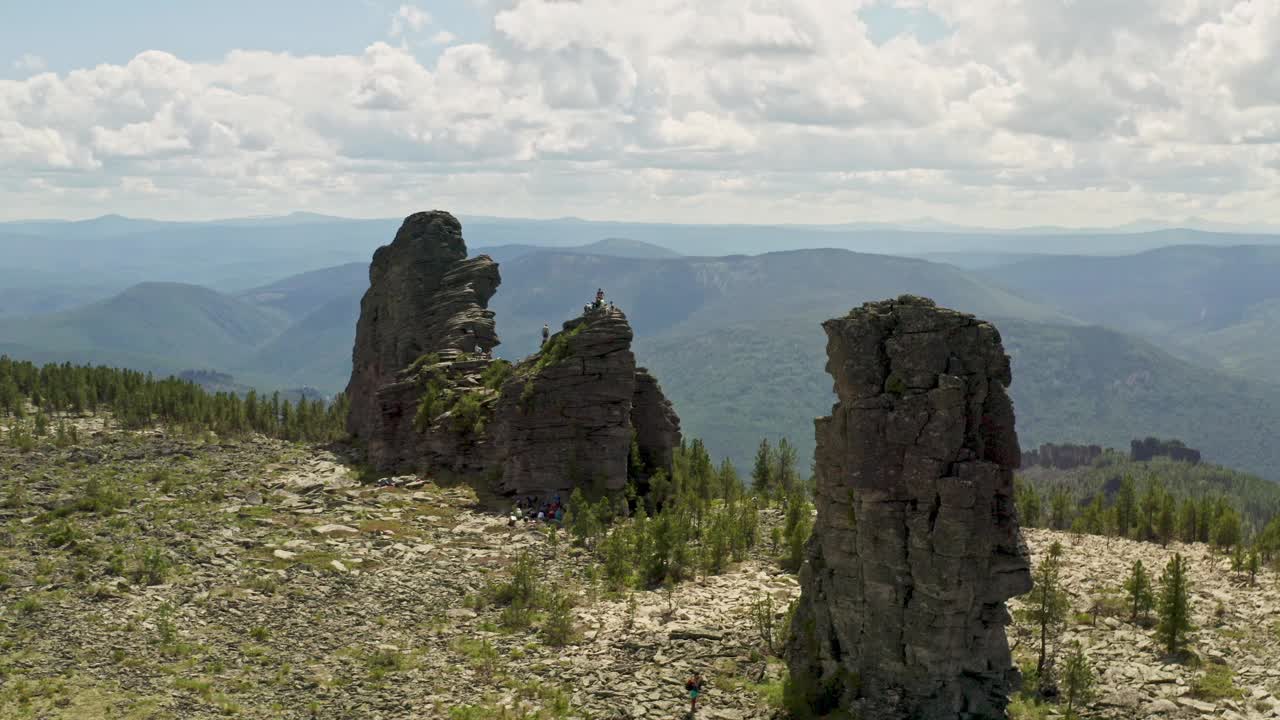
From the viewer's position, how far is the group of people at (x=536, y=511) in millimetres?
76062

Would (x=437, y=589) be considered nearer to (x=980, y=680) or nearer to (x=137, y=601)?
(x=137, y=601)

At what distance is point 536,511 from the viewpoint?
3054 inches

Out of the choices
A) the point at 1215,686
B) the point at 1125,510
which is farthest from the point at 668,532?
the point at 1125,510

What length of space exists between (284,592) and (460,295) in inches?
2148

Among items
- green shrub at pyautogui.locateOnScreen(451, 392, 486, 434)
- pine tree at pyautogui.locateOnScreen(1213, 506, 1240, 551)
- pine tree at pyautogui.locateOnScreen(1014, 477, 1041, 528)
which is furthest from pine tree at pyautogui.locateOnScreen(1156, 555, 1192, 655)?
green shrub at pyautogui.locateOnScreen(451, 392, 486, 434)

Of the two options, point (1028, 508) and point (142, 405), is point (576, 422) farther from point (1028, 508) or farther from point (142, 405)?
point (142, 405)

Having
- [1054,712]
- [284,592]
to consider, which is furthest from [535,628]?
[1054,712]

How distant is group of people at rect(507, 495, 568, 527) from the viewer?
76.1 m

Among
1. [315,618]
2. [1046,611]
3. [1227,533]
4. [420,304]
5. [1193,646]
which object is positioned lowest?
[315,618]

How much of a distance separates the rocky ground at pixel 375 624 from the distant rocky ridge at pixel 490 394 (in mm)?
7601

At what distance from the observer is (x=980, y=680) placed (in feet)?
136

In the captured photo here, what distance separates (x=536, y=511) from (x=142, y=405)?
69.4 m

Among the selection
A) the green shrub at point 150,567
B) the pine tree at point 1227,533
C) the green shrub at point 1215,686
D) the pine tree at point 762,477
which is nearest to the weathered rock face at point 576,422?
the pine tree at point 762,477

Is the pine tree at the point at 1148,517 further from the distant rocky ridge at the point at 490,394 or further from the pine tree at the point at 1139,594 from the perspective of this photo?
the distant rocky ridge at the point at 490,394
